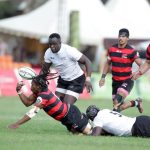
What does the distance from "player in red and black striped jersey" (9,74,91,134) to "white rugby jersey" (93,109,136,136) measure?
1.52 ft

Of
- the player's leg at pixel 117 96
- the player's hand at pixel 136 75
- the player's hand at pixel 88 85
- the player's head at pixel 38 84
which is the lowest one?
the player's leg at pixel 117 96

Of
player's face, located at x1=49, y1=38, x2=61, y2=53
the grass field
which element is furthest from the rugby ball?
the grass field

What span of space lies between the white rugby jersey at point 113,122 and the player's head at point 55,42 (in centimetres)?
214

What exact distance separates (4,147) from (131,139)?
2816 mm

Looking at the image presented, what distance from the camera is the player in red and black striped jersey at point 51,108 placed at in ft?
50.3

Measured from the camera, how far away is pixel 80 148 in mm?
13258

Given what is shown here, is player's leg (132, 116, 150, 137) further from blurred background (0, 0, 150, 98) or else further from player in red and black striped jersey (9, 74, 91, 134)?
blurred background (0, 0, 150, 98)

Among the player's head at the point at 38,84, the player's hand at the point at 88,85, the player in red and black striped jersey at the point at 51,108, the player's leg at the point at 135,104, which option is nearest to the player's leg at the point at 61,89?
the player's hand at the point at 88,85

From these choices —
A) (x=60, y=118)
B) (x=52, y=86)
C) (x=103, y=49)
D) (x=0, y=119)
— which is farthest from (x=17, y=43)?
(x=60, y=118)

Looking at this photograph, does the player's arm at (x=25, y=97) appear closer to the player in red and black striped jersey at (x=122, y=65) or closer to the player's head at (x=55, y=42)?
the player's head at (x=55, y=42)

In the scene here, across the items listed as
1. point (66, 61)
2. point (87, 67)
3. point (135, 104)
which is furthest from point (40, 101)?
point (135, 104)

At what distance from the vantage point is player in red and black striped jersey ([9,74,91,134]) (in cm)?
1533

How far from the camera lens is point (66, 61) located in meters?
17.5

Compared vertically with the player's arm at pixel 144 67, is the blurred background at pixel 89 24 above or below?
below
